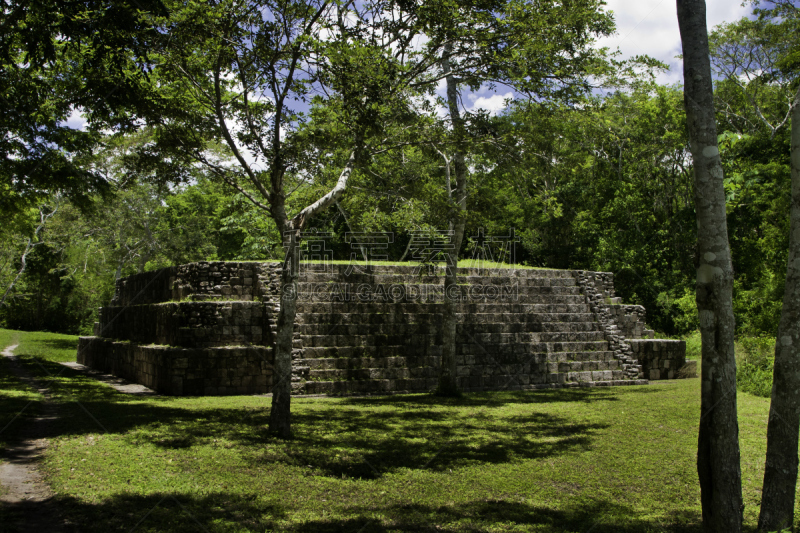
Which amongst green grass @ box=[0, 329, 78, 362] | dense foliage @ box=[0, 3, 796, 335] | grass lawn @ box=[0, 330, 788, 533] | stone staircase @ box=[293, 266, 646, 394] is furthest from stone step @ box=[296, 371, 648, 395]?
green grass @ box=[0, 329, 78, 362]

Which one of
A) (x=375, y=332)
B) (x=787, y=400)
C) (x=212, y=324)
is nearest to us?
(x=787, y=400)

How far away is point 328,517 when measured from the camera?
4344 mm

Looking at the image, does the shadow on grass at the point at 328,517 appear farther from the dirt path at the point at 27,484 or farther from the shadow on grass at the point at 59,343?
the shadow on grass at the point at 59,343

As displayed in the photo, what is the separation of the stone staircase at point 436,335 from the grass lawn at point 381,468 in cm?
244

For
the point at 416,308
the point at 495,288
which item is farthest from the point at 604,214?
Result: the point at 416,308

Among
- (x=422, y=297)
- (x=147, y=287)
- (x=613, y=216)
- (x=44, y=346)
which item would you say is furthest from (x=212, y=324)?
(x=613, y=216)

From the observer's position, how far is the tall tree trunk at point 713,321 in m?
3.40

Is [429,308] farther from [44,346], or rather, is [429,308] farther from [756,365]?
[44,346]

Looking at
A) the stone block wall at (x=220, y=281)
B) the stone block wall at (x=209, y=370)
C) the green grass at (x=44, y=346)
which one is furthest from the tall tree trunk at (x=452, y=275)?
the green grass at (x=44, y=346)

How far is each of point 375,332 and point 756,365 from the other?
27.9 ft

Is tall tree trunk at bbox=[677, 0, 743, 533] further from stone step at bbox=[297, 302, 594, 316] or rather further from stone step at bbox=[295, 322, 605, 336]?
stone step at bbox=[297, 302, 594, 316]

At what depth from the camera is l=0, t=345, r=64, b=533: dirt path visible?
12.7ft

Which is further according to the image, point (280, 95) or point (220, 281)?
point (220, 281)

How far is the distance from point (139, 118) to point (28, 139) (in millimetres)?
3597
